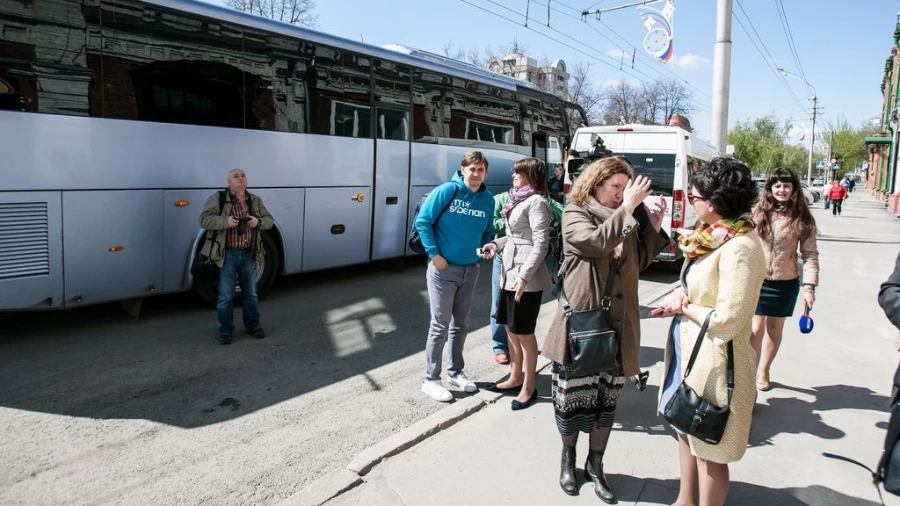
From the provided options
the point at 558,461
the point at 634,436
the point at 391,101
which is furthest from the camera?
the point at 391,101

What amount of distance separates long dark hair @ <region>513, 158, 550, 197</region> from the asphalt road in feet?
5.63

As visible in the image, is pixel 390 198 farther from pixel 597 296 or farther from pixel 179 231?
pixel 597 296

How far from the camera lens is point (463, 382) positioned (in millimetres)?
4527

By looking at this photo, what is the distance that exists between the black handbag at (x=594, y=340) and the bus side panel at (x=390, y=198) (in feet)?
19.4

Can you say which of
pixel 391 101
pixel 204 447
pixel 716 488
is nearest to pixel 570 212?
pixel 716 488

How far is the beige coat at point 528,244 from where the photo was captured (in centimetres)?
396

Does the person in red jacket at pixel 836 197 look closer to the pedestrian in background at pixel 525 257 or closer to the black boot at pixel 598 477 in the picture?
the pedestrian in background at pixel 525 257

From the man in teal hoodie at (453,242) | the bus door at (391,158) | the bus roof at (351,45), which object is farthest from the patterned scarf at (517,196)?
the bus door at (391,158)

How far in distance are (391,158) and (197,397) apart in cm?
514

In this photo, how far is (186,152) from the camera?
6258mm

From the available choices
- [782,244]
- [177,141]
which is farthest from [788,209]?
[177,141]

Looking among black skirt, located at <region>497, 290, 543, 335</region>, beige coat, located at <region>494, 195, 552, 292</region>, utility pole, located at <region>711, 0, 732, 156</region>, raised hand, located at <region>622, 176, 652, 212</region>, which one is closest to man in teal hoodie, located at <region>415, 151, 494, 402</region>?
beige coat, located at <region>494, 195, 552, 292</region>

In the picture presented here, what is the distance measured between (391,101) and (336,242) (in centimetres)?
234

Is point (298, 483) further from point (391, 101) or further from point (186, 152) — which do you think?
point (391, 101)
